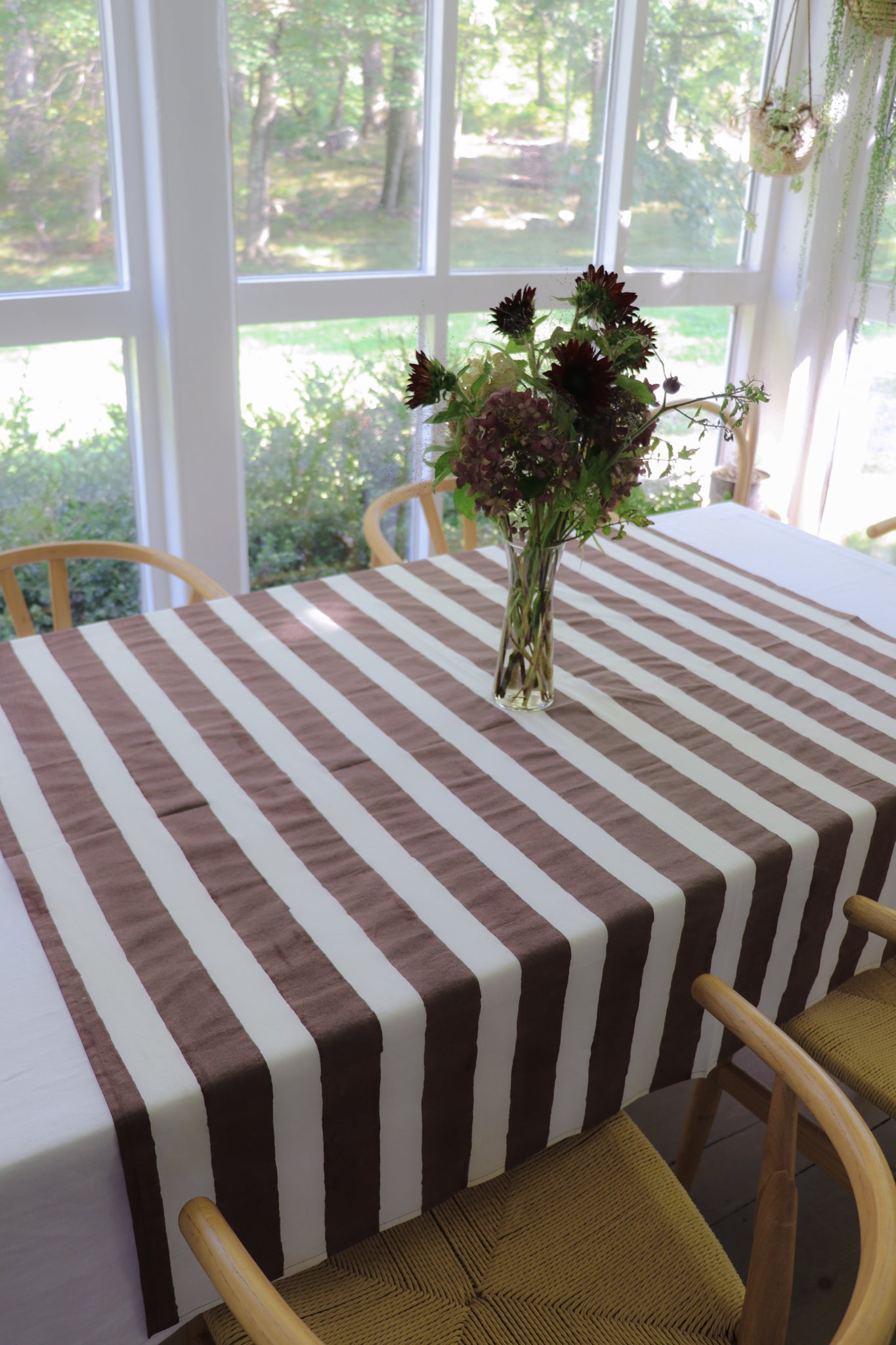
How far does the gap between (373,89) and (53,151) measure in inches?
32.2

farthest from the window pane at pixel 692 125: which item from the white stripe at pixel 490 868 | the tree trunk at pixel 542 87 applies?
the white stripe at pixel 490 868

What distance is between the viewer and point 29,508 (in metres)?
2.70

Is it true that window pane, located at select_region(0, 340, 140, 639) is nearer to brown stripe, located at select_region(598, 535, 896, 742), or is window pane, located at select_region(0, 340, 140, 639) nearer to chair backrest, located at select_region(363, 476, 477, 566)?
chair backrest, located at select_region(363, 476, 477, 566)

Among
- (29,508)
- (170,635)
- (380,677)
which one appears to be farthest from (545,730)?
(29,508)

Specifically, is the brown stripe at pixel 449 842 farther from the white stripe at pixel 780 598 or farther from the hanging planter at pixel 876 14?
the hanging planter at pixel 876 14

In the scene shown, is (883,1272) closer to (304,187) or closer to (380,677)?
(380,677)

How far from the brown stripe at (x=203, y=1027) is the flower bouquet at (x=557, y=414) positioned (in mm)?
578

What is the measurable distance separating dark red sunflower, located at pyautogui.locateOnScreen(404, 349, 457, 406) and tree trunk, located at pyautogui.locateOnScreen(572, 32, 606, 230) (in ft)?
7.13

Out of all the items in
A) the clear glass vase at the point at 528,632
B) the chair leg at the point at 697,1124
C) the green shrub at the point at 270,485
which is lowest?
the chair leg at the point at 697,1124

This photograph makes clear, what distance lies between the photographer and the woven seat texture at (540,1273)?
103 cm

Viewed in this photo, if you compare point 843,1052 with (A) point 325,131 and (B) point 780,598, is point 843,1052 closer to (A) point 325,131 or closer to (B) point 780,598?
(B) point 780,598

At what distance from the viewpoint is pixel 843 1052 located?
1.36m

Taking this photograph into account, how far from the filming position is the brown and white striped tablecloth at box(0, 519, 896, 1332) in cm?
99

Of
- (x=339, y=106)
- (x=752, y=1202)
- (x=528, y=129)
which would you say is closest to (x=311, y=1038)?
(x=752, y=1202)
